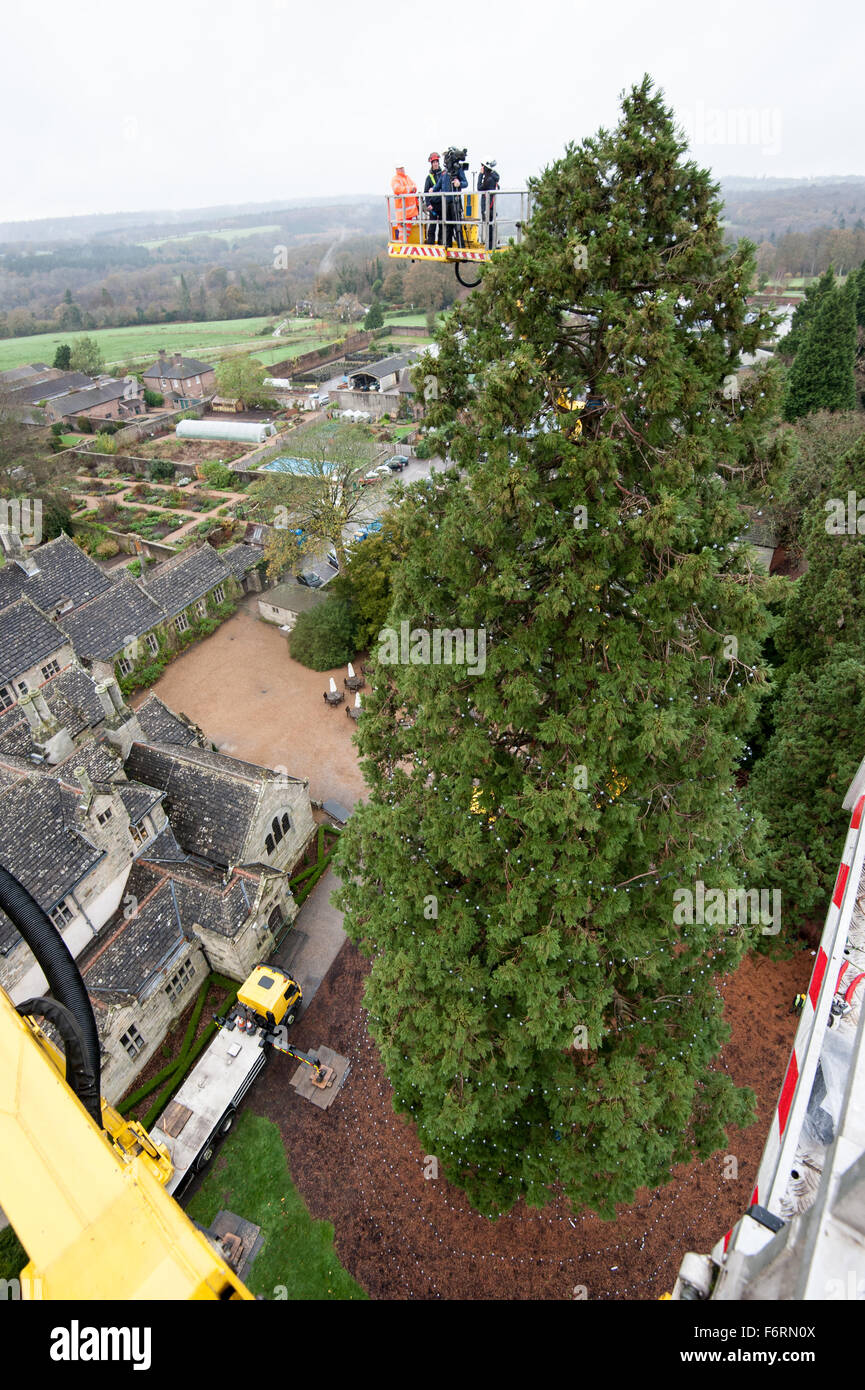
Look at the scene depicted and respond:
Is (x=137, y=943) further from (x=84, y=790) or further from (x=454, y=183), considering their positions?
(x=454, y=183)

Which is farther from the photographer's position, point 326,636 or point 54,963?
point 326,636

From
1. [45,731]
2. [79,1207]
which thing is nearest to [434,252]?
[45,731]

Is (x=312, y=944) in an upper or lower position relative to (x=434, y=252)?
lower

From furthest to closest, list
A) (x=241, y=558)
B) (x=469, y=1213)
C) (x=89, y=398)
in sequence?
(x=89, y=398)
(x=241, y=558)
(x=469, y=1213)

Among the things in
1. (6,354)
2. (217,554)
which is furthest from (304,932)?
(6,354)

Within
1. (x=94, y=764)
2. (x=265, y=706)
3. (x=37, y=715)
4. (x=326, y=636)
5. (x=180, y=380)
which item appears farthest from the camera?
(x=180, y=380)

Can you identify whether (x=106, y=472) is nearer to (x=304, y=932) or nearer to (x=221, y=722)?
(x=221, y=722)

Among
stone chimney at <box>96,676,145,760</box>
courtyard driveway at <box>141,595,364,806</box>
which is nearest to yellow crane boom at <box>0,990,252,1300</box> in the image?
stone chimney at <box>96,676,145,760</box>
